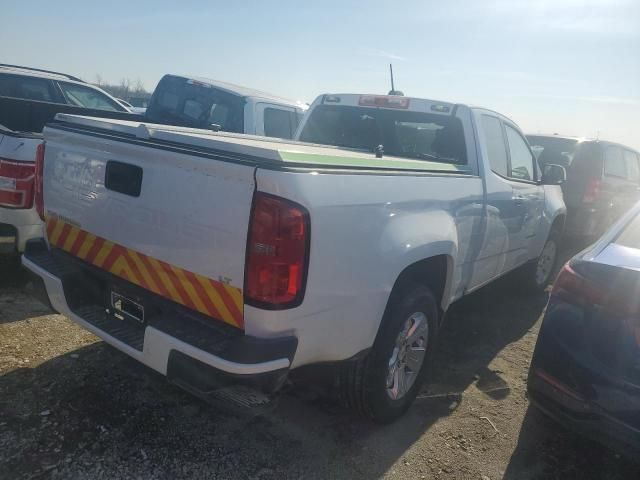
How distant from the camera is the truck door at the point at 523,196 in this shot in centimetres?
446

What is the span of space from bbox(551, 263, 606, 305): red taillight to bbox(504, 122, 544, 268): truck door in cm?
177

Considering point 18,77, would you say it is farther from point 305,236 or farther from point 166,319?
point 305,236

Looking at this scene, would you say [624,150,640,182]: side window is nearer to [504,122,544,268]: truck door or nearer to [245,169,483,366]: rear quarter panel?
[504,122,544,268]: truck door

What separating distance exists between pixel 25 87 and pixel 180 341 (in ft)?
19.2

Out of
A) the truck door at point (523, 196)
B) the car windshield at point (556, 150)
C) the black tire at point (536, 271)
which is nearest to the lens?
the truck door at point (523, 196)

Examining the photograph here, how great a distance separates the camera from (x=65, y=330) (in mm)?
3723

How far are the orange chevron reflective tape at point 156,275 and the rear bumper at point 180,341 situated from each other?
42mm

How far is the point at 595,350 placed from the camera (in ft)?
7.84

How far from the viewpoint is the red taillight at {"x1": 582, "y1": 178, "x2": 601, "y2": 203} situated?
25.1 feet

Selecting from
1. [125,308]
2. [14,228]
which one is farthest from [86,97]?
[125,308]

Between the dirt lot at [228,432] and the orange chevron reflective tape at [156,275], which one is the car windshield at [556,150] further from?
the orange chevron reflective tape at [156,275]

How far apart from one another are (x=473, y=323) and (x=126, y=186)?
3.55 metres

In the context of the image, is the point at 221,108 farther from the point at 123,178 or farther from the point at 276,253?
the point at 276,253

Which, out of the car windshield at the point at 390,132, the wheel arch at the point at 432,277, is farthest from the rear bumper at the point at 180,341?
the car windshield at the point at 390,132
